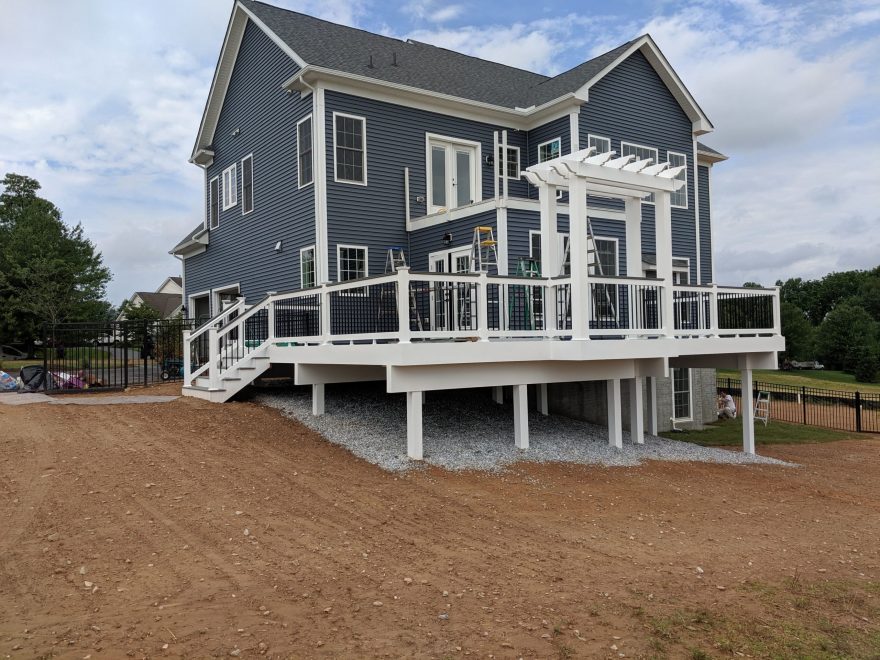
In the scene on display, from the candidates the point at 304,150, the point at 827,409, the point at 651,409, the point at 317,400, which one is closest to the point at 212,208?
the point at 304,150

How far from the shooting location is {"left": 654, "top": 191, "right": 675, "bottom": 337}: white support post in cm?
1111

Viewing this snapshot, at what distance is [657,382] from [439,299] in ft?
27.6

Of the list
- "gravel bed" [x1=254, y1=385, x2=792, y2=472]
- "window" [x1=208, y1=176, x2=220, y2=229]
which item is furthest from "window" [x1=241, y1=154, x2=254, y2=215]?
"gravel bed" [x1=254, y1=385, x2=792, y2=472]

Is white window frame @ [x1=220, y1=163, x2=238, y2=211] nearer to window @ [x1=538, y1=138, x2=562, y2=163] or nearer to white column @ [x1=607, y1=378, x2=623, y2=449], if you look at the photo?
window @ [x1=538, y1=138, x2=562, y2=163]

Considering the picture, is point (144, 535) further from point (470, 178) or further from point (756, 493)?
point (470, 178)

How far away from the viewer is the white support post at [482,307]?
9.35 metres

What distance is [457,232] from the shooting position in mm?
13797

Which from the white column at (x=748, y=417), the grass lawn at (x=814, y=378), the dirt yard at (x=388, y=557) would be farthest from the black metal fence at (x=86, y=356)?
the grass lawn at (x=814, y=378)

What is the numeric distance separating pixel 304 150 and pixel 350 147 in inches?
45.3

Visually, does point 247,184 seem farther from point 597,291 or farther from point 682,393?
point 682,393

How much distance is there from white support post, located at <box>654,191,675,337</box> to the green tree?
Answer: 149 ft

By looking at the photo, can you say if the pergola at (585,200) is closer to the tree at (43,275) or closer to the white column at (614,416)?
the white column at (614,416)

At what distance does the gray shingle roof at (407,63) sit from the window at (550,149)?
1025 millimetres

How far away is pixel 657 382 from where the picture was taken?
681 inches
